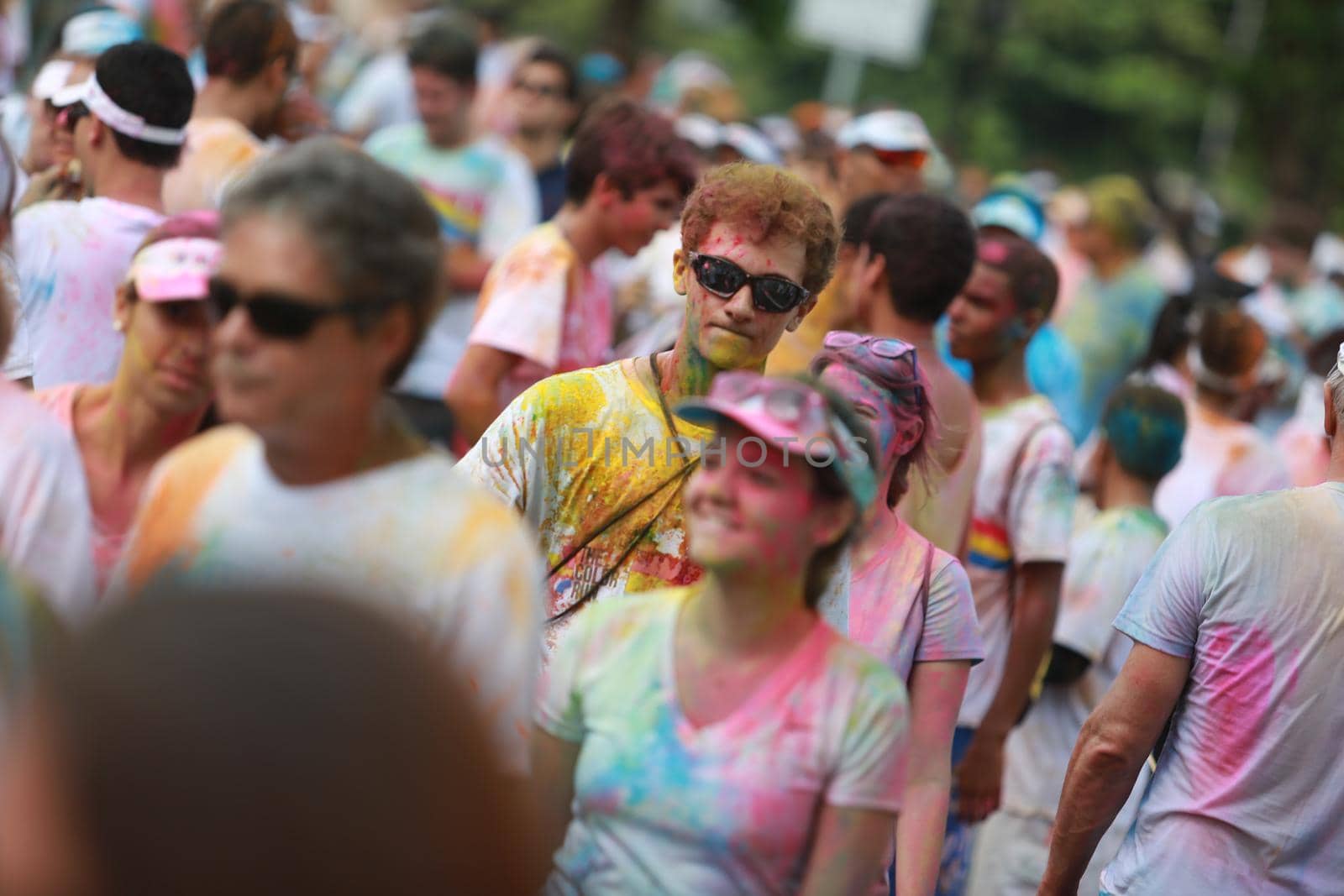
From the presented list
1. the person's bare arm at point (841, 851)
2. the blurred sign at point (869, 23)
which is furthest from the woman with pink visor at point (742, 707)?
the blurred sign at point (869, 23)

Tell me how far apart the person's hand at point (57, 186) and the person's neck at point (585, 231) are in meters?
1.55

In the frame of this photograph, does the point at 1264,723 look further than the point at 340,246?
Yes

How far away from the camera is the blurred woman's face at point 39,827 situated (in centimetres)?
152

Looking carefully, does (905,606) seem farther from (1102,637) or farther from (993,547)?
(1102,637)

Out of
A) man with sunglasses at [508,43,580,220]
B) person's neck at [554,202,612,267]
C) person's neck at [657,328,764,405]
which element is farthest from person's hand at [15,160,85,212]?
man with sunglasses at [508,43,580,220]

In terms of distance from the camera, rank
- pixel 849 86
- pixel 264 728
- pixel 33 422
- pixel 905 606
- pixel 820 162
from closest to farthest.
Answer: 1. pixel 264 728
2. pixel 33 422
3. pixel 905 606
4. pixel 820 162
5. pixel 849 86

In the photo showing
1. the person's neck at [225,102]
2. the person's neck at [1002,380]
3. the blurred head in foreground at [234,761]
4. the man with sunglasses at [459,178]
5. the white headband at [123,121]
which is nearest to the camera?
the blurred head in foreground at [234,761]

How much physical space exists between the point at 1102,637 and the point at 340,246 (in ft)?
13.3

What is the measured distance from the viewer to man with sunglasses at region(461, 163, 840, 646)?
152 inches

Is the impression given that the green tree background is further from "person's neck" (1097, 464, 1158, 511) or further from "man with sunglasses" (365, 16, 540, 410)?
"person's neck" (1097, 464, 1158, 511)

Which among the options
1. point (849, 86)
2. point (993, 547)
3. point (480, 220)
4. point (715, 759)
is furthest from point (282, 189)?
point (849, 86)

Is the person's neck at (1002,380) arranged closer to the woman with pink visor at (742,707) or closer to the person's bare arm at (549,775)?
the woman with pink visor at (742,707)

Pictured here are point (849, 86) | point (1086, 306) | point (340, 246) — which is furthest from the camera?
point (849, 86)

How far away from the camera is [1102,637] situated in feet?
20.1
